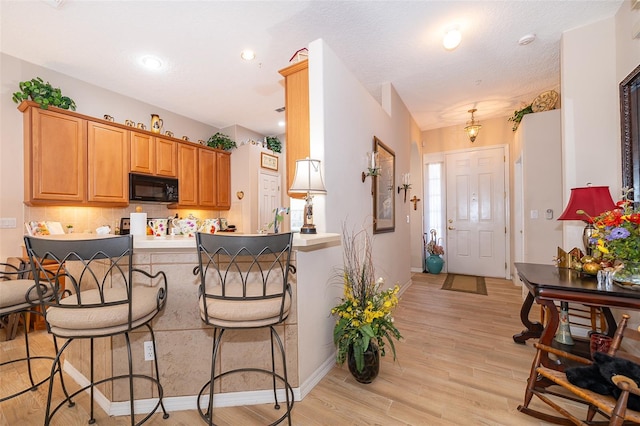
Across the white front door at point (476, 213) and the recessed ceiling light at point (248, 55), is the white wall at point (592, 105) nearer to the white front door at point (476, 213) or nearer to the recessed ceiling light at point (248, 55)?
the white front door at point (476, 213)

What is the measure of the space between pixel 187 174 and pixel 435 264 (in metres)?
4.83

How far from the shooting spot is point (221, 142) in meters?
5.05

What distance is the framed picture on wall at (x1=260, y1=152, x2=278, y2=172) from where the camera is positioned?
5188 millimetres

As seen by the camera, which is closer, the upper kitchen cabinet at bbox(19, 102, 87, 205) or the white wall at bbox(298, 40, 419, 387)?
the white wall at bbox(298, 40, 419, 387)

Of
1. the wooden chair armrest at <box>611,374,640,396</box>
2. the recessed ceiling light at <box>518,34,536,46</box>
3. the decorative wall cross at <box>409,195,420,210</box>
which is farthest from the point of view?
the decorative wall cross at <box>409,195,420,210</box>

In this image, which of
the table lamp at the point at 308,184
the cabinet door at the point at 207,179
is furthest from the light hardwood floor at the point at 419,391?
Result: the cabinet door at the point at 207,179

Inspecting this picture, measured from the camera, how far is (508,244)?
473cm

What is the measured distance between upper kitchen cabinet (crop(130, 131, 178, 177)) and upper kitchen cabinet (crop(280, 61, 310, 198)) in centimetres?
274

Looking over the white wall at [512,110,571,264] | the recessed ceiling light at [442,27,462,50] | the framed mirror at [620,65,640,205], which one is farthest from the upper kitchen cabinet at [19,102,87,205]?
the white wall at [512,110,571,264]

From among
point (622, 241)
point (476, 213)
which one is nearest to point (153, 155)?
point (622, 241)

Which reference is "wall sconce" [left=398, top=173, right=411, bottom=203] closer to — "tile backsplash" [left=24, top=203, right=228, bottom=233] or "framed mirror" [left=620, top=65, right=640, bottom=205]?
"framed mirror" [left=620, top=65, right=640, bottom=205]

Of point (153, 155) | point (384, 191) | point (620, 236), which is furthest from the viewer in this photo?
point (153, 155)

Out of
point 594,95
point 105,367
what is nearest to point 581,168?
point 594,95

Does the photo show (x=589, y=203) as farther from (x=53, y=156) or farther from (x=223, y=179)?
(x=53, y=156)
